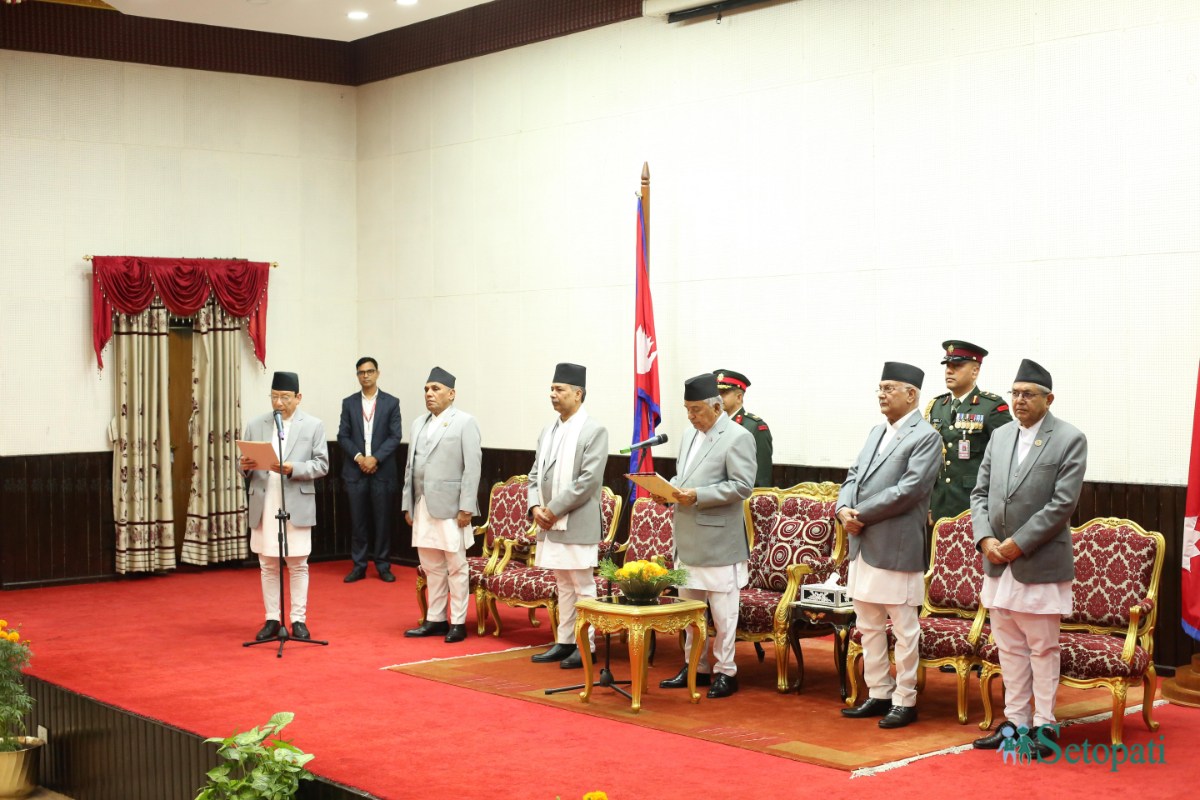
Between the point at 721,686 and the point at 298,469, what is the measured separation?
2.92 metres

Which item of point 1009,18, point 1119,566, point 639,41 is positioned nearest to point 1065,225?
point 1009,18

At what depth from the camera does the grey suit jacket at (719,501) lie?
22.5 ft

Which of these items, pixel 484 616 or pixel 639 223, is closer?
pixel 484 616

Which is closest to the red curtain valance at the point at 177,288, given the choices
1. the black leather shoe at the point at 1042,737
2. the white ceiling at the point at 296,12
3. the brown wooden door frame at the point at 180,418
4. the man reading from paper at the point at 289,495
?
the brown wooden door frame at the point at 180,418

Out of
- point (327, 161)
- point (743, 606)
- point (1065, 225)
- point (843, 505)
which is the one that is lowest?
point (743, 606)

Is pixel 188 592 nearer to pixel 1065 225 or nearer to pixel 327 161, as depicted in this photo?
pixel 327 161

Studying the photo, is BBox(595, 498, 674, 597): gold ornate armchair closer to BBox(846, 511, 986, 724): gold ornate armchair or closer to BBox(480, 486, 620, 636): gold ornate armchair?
BBox(480, 486, 620, 636): gold ornate armchair

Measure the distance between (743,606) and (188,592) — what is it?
17.0 ft

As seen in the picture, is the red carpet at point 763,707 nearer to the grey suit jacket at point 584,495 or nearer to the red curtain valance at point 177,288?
the grey suit jacket at point 584,495

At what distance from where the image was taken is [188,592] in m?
10.7

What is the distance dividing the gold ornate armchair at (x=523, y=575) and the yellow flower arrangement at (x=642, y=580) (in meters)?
1.49

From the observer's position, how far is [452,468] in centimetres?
850

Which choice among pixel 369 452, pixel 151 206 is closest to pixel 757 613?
pixel 369 452

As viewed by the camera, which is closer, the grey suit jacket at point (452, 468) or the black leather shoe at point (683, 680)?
the black leather shoe at point (683, 680)
